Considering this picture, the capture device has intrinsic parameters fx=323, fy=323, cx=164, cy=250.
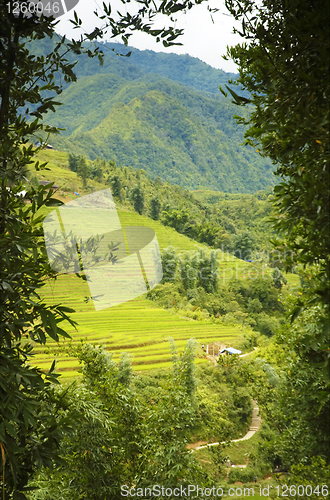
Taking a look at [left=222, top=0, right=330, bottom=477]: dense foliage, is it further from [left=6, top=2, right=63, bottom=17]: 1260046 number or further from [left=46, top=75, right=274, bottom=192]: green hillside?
[left=46, top=75, right=274, bottom=192]: green hillside

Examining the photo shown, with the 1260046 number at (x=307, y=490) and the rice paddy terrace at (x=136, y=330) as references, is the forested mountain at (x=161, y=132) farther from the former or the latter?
the 1260046 number at (x=307, y=490)

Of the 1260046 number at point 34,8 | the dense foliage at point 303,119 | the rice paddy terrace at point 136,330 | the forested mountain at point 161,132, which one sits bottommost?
the rice paddy terrace at point 136,330

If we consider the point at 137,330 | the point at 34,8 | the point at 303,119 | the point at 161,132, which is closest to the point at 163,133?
the point at 161,132

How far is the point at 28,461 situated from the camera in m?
1.45

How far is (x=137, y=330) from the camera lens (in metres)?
20.6

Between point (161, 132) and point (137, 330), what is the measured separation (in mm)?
116733

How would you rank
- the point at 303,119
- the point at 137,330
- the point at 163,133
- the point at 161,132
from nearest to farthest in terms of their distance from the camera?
the point at 303,119 → the point at 137,330 → the point at 161,132 → the point at 163,133

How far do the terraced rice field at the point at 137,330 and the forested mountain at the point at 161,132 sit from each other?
72161mm

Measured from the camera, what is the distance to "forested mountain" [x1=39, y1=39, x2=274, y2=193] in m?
110

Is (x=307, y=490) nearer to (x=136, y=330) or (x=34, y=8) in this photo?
(x=34, y=8)

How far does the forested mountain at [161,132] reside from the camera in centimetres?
11000

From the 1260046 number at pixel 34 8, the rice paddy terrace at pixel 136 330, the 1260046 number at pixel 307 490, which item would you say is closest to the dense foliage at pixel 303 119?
the 1260046 number at pixel 34 8

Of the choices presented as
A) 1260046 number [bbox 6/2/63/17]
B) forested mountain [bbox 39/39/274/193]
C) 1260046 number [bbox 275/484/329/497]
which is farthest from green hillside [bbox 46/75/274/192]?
1260046 number [bbox 6/2/63/17]

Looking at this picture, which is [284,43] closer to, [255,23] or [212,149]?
[255,23]
